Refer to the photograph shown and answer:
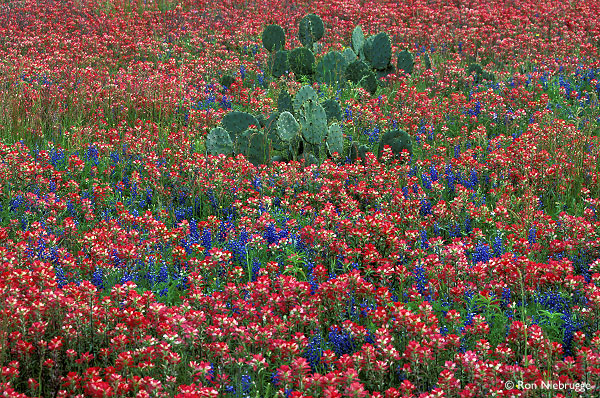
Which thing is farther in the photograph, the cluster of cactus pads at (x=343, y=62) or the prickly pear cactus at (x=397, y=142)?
the cluster of cactus pads at (x=343, y=62)

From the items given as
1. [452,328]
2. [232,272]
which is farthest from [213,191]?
[452,328]

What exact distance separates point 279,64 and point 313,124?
12.2 feet

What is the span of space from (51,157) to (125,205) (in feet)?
4.92

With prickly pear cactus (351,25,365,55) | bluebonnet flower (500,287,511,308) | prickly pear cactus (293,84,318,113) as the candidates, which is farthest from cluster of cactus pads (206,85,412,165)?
prickly pear cactus (351,25,365,55)

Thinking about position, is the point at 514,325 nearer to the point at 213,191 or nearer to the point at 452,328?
the point at 452,328

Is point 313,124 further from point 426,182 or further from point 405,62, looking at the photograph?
point 405,62

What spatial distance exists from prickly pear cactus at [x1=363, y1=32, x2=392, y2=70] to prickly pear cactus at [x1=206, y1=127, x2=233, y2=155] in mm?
4444

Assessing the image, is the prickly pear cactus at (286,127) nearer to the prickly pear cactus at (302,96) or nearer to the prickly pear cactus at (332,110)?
the prickly pear cactus at (302,96)

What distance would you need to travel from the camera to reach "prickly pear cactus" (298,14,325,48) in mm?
12445

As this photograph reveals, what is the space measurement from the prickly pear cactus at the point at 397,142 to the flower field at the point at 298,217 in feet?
0.43

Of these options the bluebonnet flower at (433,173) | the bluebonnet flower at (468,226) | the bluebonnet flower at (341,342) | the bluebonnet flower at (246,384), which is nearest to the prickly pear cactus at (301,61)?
the bluebonnet flower at (433,173)

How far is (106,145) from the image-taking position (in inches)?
301

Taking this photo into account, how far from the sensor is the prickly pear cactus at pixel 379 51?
11.2m

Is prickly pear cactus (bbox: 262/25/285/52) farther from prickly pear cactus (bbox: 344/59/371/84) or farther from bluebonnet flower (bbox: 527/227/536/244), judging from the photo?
bluebonnet flower (bbox: 527/227/536/244)
